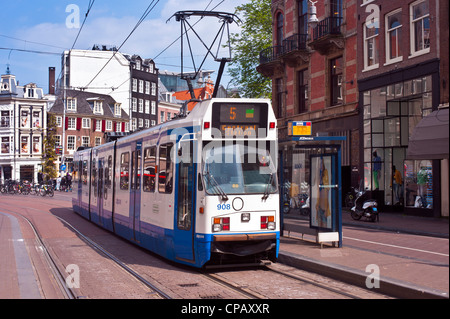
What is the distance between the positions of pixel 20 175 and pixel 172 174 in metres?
63.5

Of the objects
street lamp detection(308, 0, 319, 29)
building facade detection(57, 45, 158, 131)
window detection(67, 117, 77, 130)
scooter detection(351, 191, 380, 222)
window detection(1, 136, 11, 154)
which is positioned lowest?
scooter detection(351, 191, 380, 222)

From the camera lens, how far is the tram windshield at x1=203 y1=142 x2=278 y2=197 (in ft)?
30.9

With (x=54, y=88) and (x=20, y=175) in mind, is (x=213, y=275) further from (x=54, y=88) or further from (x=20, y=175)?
(x=54, y=88)

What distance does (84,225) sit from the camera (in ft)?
63.8

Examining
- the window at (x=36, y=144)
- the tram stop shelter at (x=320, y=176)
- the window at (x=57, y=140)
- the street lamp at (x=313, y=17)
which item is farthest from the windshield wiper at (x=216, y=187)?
the window at (x=36, y=144)

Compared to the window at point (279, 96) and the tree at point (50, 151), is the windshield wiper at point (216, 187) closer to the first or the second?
the window at point (279, 96)

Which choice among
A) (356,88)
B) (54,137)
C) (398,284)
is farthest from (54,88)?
(398,284)

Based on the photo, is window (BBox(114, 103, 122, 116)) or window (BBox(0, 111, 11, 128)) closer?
window (BBox(0, 111, 11, 128))

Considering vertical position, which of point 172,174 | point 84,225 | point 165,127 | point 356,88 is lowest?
point 84,225

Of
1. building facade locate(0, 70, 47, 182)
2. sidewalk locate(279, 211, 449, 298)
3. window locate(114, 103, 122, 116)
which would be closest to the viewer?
sidewalk locate(279, 211, 449, 298)

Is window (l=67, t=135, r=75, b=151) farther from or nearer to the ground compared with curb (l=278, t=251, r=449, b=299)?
farther from the ground

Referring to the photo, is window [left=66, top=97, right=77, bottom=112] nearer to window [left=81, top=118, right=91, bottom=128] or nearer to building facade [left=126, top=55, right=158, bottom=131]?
window [left=81, top=118, right=91, bottom=128]

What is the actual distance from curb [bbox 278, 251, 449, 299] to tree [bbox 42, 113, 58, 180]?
59554 mm

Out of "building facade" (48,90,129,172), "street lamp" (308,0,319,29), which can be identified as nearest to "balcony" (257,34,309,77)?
"street lamp" (308,0,319,29)
